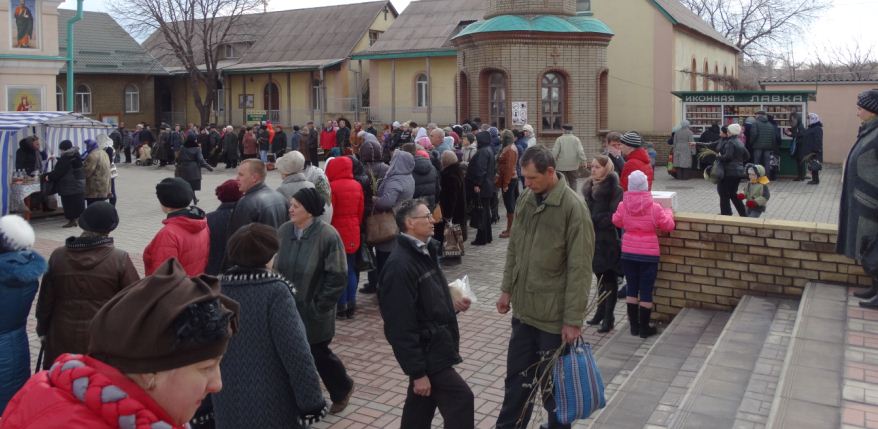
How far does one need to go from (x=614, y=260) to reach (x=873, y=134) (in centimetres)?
275

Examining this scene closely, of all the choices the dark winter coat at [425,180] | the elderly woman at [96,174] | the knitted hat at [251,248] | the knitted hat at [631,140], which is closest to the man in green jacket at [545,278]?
the knitted hat at [251,248]

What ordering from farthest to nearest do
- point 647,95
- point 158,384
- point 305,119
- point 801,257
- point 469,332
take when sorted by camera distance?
1. point 305,119
2. point 647,95
3. point 469,332
4. point 801,257
5. point 158,384

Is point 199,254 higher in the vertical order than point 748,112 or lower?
lower

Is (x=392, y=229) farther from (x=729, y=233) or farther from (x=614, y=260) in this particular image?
(x=729, y=233)

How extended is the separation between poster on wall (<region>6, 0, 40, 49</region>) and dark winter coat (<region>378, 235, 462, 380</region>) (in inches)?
888

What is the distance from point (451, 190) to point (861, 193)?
21.0 feet

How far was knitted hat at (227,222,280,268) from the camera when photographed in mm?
4215

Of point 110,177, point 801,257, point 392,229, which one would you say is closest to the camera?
point 801,257

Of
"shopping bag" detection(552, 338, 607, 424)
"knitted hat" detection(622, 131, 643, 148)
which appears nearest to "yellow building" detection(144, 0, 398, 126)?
"knitted hat" detection(622, 131, 643, 148)

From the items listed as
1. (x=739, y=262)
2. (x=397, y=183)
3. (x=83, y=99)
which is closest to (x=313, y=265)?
(x=397, y=183)

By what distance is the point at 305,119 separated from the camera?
43000 millimetres

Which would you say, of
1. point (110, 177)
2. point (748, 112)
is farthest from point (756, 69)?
point (110, 177)

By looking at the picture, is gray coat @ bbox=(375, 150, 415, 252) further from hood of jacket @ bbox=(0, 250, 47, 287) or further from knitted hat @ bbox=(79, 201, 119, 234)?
hood of jacket @ bbox=(0, 250, 47, 287)

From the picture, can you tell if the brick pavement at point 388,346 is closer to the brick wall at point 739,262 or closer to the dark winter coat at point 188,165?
the brick wall at point 739,262
